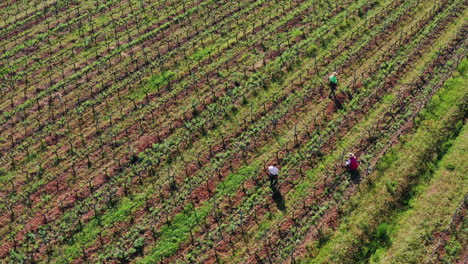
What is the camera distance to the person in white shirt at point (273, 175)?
85.4ft

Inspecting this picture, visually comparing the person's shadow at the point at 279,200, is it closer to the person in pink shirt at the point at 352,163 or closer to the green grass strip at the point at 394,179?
the green grass strip at the point at 394,179

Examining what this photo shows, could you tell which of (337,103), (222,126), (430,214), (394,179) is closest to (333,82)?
(337,103)

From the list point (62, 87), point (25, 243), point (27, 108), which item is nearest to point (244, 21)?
point (62, 87)

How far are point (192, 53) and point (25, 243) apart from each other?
19.9 m

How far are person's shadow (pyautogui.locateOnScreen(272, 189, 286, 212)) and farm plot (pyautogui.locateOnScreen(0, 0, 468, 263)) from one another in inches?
5.7

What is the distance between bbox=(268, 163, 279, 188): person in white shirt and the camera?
1025 inches

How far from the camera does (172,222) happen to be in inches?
972

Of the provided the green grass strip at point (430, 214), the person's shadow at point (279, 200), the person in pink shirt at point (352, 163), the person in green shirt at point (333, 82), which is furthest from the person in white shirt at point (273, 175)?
the person in green shirt at point (333, 82)

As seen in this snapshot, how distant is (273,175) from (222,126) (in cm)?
590

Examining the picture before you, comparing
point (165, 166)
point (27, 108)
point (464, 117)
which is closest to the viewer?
point (165, 166)

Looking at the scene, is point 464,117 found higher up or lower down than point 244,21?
lower down

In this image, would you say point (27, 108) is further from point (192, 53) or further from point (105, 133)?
point (192, 53)

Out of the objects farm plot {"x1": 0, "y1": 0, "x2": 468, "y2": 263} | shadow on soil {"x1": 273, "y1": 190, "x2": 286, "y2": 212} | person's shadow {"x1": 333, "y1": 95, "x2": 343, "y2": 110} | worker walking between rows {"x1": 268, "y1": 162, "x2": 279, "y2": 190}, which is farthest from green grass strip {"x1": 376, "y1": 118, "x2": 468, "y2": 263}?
person's shadow {"x1": 333, "y1": 95, "x2": 343, "y2": 110}

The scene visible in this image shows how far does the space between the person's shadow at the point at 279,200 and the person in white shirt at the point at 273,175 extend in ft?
1.62
